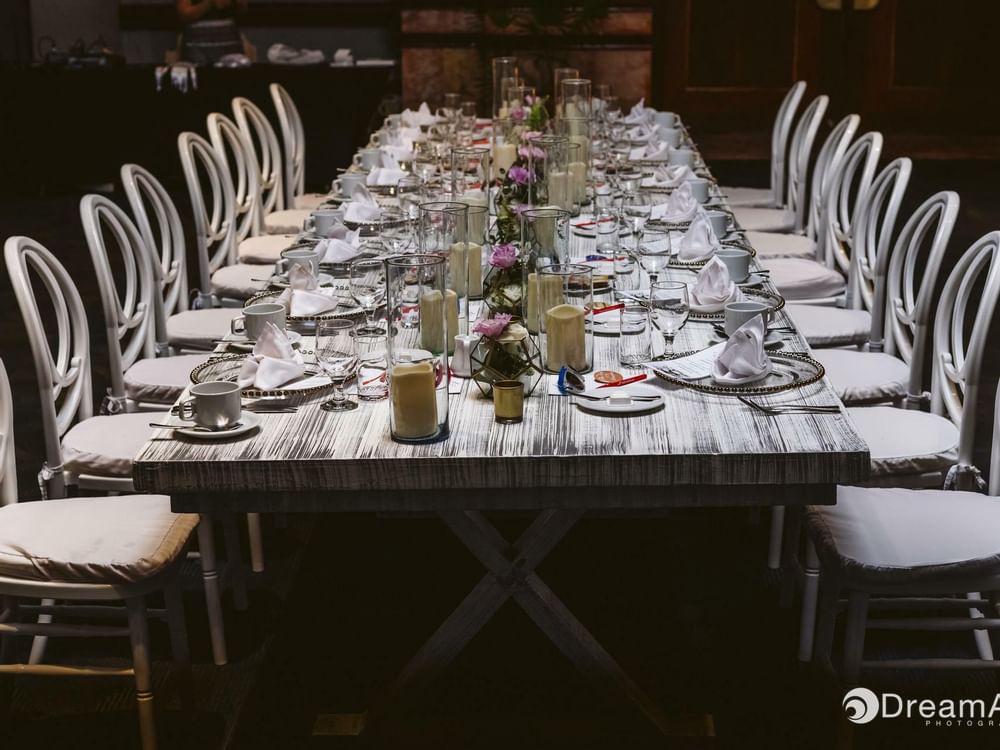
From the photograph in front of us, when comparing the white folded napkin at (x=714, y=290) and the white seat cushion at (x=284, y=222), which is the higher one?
the white folded napkin at (x=714, y=290)

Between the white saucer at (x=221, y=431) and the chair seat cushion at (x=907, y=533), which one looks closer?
the white saucer at (x=221, y=431)

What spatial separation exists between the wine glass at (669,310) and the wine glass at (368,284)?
0.58 metres

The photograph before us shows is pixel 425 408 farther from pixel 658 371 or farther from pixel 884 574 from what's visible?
pixel 884 574

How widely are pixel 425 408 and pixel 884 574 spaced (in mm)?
856

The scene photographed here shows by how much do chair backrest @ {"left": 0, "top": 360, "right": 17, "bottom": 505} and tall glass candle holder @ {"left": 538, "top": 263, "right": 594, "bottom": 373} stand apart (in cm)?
102

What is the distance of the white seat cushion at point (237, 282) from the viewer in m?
4.21

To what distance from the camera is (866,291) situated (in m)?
3.92

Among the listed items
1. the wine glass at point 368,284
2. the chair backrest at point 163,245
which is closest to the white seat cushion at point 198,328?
the chair backrest at point 163,245

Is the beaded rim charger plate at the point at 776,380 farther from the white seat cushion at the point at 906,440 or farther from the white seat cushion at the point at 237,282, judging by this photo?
the white seat cushion at the point at 237,282

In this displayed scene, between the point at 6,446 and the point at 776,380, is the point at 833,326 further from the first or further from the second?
the point at 6,446

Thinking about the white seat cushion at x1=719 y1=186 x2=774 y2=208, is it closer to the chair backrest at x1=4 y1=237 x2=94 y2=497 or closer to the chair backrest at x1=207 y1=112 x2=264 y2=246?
the chair backrest at x1=207 y1=112 x2=264 y2=246

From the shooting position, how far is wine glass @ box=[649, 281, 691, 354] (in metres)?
2.55

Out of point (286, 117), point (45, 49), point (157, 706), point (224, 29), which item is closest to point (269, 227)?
point (286, 117)

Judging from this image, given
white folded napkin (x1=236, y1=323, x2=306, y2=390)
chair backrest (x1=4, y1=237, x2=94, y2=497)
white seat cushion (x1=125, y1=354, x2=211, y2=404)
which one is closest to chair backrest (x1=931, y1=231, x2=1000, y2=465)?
white folded napkin (x1=236, y1=323, x2=306, y2=390)
